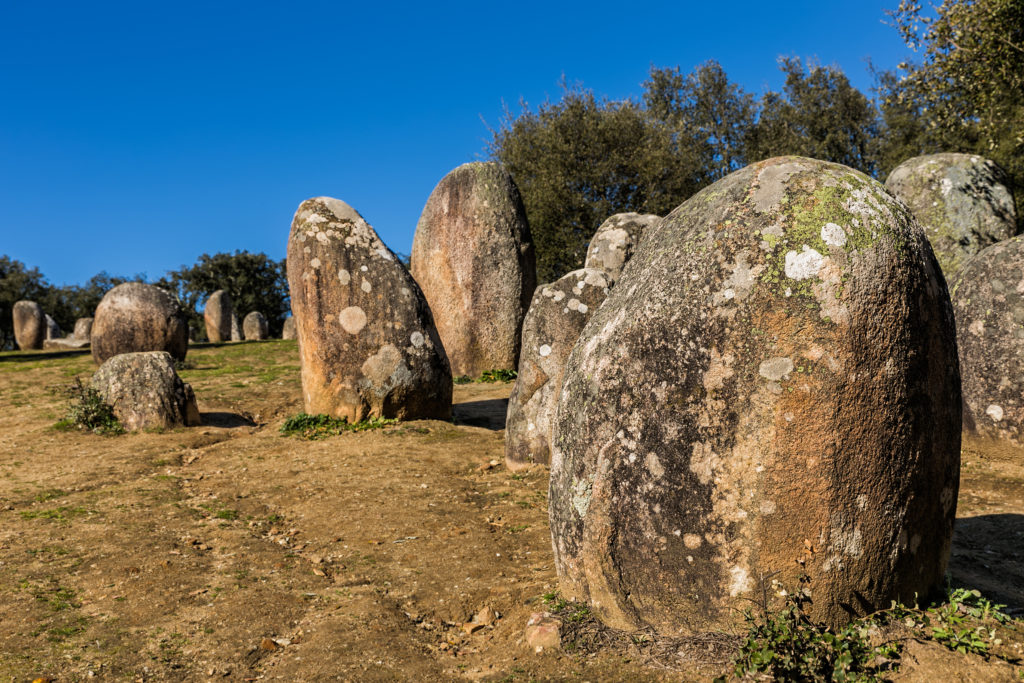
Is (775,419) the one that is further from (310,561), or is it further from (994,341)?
(994,341)

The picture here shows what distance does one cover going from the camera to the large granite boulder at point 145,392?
10375mm

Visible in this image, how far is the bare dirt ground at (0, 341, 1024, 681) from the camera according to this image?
3924mm

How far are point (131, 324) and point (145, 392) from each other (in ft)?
26.9

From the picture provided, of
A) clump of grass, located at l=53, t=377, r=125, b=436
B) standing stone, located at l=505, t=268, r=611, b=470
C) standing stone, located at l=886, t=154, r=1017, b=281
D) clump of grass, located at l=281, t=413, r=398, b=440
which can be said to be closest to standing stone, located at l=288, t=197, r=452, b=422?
clump of grass, located at l=281, t=413, r=398, b=440

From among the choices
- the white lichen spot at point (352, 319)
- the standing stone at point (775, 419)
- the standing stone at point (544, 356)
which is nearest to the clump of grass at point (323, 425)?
the white lichen spot at point (352, 319)

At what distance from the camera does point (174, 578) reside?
17.4ft

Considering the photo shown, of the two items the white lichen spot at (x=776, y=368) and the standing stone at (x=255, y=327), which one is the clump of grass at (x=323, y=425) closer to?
the white lichen spot at (x=776, y=368)

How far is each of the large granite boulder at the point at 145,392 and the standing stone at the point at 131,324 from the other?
7.29 meters

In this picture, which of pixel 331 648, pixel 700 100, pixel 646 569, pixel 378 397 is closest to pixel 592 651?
pixel 646 569

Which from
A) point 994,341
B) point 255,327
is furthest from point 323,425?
point 255,327

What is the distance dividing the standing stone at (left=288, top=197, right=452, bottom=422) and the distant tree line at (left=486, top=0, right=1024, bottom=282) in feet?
45.1

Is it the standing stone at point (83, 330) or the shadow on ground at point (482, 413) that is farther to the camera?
the standing stone at point (83, 330)

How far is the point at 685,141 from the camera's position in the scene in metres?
31.0

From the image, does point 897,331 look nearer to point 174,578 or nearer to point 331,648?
point 331,648
